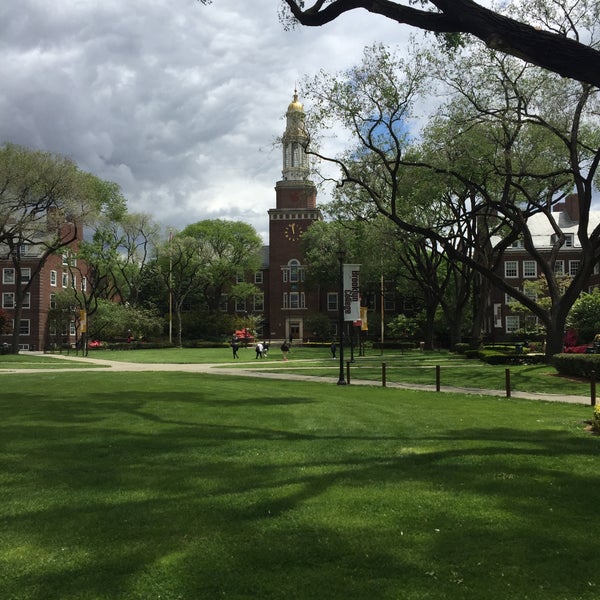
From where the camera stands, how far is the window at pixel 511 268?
68.5 meters

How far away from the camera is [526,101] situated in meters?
22.3

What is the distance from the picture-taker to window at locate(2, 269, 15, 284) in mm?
65812

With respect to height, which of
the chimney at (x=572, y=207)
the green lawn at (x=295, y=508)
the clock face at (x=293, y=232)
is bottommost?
the green lawn at (x=295, y=508)

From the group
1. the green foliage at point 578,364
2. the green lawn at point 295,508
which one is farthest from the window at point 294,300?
the green lawn at point 295,508

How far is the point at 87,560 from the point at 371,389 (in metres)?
14.3

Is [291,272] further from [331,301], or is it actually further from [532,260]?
[532,260]

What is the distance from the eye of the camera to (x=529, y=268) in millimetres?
68312

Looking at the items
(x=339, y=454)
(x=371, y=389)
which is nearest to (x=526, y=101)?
(x=371, y=389)

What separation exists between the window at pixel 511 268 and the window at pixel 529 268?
92 cm

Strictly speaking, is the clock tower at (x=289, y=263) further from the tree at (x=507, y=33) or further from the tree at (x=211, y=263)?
the tree at (x=507, y=33)

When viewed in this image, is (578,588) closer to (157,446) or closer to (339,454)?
(339,454)

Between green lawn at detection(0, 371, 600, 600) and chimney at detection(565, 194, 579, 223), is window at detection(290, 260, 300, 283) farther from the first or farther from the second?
green lawn at detection(0, 371, 600, 600)

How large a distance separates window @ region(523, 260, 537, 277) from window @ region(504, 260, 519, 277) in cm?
92

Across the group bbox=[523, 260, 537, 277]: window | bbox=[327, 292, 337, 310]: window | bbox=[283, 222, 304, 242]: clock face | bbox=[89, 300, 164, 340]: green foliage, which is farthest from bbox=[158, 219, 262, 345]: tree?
bbox=[523, 260, 537, 277]: window
